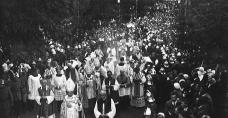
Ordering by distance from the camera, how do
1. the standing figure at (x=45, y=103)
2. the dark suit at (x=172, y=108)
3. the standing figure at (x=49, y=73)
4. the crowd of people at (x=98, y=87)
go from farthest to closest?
the standing figure at (x=49, y=73)
the standing figure at (x=45, y=103)
the crowd of people at (x=98, y=87)
the dark suit at (x=172, y=108)

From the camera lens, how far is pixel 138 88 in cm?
1113

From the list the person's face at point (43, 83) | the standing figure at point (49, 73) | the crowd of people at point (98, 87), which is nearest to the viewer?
the crowd of people at point (98, 87)

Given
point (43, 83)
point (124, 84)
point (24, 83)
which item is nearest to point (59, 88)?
point (43, 83)

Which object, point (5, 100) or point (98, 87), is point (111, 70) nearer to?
point (98, 87)

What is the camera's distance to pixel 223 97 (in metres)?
8.78

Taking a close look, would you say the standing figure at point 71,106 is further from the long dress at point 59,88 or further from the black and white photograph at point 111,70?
the long dress at point 59,88

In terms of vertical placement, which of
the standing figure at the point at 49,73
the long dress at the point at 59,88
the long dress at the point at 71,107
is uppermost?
the standing figure at the point at 49,73

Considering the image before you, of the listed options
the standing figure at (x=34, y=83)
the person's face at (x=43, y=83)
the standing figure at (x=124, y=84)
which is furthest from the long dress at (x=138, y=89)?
the standing figure at (x=34, y=83)

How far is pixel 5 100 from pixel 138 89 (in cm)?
372

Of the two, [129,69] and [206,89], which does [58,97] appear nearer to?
[129,69]

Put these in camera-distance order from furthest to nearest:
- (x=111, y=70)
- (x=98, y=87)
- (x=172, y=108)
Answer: (x=111, y=70) < (x=98, y=87) < (x=172, y=108)

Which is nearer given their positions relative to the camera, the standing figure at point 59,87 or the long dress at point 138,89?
the standing figure at point 59,87

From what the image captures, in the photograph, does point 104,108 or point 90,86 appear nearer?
point 104,108

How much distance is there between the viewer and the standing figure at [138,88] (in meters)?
11.1
